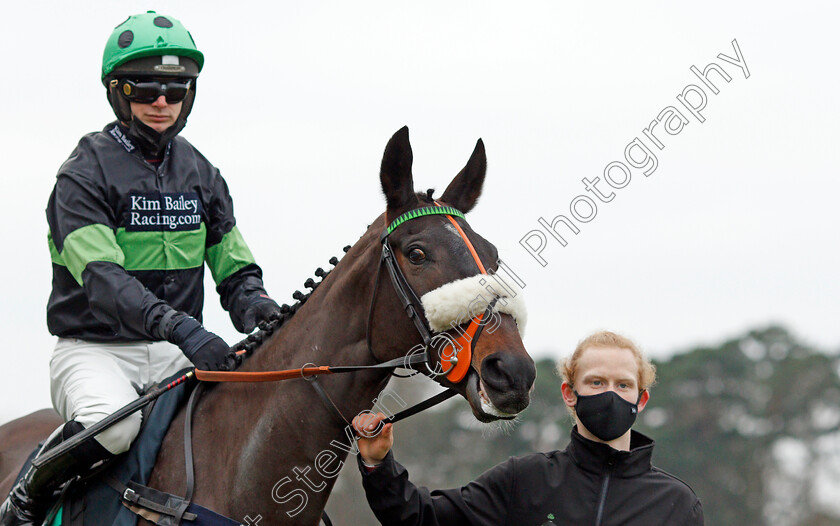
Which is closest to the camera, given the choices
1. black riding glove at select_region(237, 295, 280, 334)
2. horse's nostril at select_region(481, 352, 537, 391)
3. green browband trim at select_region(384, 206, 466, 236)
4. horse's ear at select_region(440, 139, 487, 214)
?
horse's nostril at select_region(481, 352, 537, 391)

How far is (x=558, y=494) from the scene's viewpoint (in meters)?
3.58

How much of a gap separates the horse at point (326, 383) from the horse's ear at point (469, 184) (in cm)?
1

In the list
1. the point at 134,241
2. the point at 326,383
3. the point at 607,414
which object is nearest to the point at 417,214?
the point at 326,383

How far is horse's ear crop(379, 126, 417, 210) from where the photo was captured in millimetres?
3678

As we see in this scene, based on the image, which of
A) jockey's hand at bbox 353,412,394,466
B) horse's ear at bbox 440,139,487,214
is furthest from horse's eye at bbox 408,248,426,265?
jockey's hand at bbox 353,412,394,466

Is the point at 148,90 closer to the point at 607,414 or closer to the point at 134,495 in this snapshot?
the point at 134,495

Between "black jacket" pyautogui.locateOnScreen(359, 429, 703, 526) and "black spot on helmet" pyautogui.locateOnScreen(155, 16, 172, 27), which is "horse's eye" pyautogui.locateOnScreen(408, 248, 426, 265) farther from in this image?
"black spot on helmet" pyautogui.locateOnScreen(155, 16, 172, 27)

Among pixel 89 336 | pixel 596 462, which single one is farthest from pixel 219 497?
pixel 596 462

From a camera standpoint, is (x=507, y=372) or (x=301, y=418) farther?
(x=301, y=418)

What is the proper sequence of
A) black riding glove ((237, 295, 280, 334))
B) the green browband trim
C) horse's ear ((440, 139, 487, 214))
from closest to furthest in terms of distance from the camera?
the green browband trim, horse's ear ((440, 139, 487, 214)), black riding glove ((237, 295, 280, 334))

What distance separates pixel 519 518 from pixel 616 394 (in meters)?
0.59

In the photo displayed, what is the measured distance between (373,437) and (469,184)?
3.72 feet

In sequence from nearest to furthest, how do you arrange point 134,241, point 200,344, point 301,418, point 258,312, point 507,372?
point 507,372 < point 301,418 < point 200,344 < point 134,241 < point 258,312

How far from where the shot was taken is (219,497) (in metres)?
3.68
